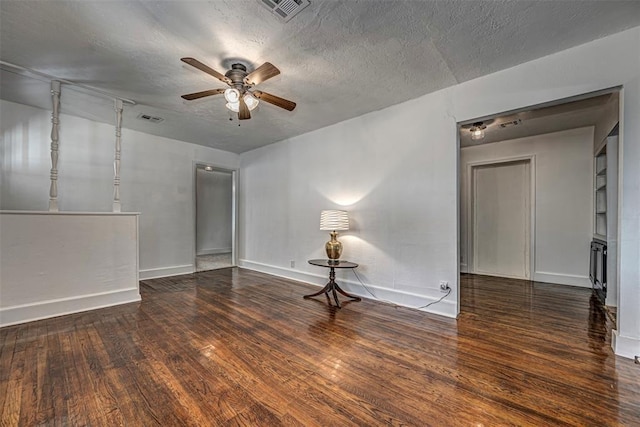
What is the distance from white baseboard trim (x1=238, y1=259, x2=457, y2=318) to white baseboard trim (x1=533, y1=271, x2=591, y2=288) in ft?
9.07

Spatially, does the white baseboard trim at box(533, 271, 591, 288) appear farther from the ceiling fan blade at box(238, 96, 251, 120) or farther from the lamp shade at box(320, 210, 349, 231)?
the ceiling fan blade at box(238, 96, 251, 120)

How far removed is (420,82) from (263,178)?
3516mm

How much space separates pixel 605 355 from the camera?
2086 mm

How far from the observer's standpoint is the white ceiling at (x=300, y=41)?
1.85m

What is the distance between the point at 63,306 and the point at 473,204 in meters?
6.67

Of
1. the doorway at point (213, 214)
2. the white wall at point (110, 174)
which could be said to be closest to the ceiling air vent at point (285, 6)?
the white wall at point (110, 174)

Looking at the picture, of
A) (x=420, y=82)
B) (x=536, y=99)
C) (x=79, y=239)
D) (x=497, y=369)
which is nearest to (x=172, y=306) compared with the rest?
(x=79, y=239)

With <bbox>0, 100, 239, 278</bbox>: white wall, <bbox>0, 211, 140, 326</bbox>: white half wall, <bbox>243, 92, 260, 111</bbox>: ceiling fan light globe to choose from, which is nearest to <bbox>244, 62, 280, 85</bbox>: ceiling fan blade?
<bbox>243, 92, 260, 111</bbox>: ceiling fan light globe

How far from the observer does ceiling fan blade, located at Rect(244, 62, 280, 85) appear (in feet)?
7.20

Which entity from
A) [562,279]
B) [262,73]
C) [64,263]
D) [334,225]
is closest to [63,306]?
[64,263]

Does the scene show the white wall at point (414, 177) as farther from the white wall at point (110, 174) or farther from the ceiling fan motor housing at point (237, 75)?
the ceiling fan motor housing at point (237, 75)

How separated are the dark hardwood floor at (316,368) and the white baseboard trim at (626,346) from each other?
0.37 feet

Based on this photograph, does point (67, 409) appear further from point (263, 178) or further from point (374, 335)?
point (263, 178)

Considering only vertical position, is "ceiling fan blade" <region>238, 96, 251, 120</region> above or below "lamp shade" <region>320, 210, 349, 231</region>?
above
